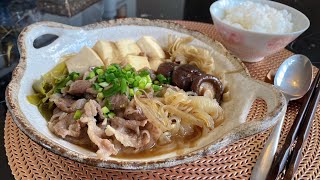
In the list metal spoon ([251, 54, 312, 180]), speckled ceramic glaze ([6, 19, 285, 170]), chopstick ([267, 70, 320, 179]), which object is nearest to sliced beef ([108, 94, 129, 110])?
speckled ceramic glaze ([6, 19, 285, 170])

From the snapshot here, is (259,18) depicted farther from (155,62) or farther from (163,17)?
(163,17)

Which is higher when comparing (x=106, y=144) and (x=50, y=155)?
(x=106, y=144)

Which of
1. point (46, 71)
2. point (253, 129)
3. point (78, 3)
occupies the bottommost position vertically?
point (78, 3)

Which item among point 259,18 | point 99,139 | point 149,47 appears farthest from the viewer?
point 259,18

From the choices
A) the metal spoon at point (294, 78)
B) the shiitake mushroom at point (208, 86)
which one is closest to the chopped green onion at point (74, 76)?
the shiitake mushroom at point (208, 86)

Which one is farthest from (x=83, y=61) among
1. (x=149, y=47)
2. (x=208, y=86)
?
(x=208, y=86)

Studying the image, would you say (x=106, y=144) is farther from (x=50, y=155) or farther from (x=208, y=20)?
(x=208, y=20)

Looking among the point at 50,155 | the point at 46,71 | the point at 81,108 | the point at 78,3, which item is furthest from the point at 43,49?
the point at 78,3
